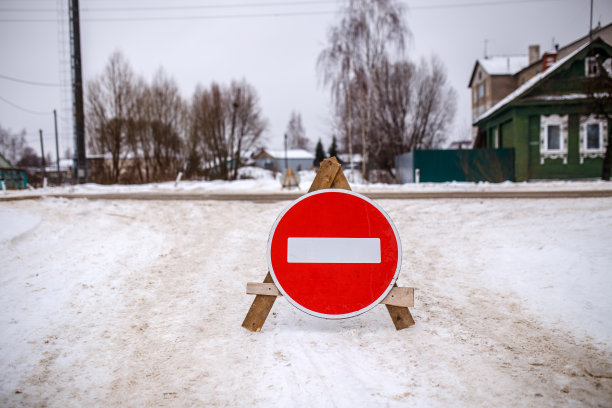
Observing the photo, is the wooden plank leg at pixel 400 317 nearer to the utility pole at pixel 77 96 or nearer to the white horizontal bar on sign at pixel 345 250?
the white horizontal bar on sign at pixel 345 250

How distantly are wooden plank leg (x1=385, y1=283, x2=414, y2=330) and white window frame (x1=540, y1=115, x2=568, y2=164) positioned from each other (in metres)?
25.4

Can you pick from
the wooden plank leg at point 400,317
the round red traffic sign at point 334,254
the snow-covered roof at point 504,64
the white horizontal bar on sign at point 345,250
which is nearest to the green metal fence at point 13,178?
the round red traffic sign at point 334,254

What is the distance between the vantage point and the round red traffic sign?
122 inches

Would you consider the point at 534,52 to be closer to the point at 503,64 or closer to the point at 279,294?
the point at 503,64

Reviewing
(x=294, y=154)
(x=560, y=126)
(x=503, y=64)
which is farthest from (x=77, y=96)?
(x=294, y=154)

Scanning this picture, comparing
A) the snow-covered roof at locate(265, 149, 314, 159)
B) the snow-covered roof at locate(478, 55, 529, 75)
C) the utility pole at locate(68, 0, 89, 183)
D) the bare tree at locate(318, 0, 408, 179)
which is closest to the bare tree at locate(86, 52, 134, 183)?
the utility pole at locate(68, 0, 89, 183)

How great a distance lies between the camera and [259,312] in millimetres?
3414

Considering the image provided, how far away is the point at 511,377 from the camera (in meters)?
2.67

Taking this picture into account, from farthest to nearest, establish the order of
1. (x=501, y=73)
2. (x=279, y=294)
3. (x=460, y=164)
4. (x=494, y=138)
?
(x=501, y=73)
(x=494, y=138)
(x=460, y=164)
(x=279, y=294)

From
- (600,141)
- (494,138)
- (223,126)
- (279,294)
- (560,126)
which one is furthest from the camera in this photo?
(223,126)

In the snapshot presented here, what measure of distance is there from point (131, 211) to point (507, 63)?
52333 millimetres

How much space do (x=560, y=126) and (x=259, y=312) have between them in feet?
88.7

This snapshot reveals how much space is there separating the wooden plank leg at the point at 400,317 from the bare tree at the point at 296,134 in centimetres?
10427

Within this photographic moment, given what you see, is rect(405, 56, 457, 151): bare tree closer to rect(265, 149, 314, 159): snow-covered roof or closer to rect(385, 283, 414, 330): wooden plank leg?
rect(385, 283, 414, 330): wooden plank leg
